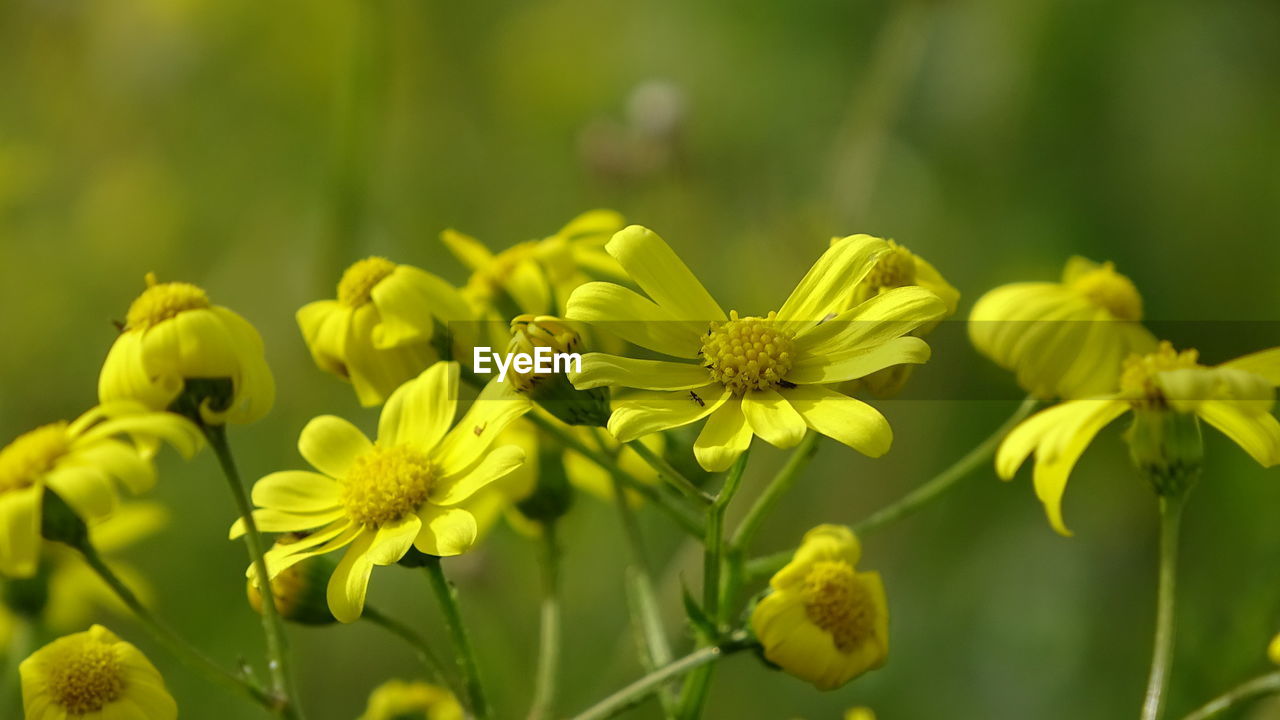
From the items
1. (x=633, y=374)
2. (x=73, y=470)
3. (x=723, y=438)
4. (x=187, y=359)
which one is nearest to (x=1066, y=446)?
(x=723, y=438)

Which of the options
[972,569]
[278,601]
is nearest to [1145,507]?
[972,569]

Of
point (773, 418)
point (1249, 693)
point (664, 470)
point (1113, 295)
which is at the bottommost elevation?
point (1249, 693)

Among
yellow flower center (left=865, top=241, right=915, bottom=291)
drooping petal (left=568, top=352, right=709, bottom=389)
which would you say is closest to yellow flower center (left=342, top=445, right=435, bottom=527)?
drooping petal (left=568, top=352, right=709, bottom=389)

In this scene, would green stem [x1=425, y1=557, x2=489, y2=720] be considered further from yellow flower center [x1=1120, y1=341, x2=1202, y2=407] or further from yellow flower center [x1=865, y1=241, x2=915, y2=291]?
yellow flower center [x1=1120, y1=341, x2=1202, y2=407]

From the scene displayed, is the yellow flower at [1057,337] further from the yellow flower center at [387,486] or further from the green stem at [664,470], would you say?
the yellow flower center at [387,486]

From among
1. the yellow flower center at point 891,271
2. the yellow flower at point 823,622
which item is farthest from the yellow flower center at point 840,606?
the yellow flower center at point 891,271

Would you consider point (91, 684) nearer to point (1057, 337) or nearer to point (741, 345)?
point (741, 345)
